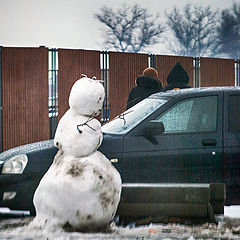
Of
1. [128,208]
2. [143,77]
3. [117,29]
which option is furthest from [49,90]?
[117,29]

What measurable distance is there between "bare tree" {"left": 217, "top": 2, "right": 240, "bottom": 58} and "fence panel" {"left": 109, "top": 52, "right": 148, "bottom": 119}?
16.6 meters

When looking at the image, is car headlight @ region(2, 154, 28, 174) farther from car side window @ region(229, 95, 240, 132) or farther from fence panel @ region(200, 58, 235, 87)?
fence panel @ region(200, 58, 235, 87)

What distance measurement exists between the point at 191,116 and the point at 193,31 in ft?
82.5

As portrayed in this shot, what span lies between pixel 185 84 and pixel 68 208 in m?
4.91

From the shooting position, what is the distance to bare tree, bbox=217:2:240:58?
3056cm

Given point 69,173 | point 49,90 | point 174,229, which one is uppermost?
point 49,90

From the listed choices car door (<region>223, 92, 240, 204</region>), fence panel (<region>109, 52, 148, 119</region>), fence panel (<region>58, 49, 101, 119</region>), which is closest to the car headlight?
car door (<region>223, 92, 240, 204</region>)

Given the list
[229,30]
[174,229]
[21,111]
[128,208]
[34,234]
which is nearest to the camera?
[34,234]

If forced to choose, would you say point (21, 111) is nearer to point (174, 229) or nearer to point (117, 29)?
point (174, 229)

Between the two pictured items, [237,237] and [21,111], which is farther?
[21,111]

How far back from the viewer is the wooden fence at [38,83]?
13578 mm

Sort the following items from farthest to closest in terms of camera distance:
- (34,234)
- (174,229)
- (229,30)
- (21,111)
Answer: (229,30)
(21,111)
(174,229)
(34,234)

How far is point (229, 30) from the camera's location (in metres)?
30.9

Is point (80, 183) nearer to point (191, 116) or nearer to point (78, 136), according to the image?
point (78, 136)
